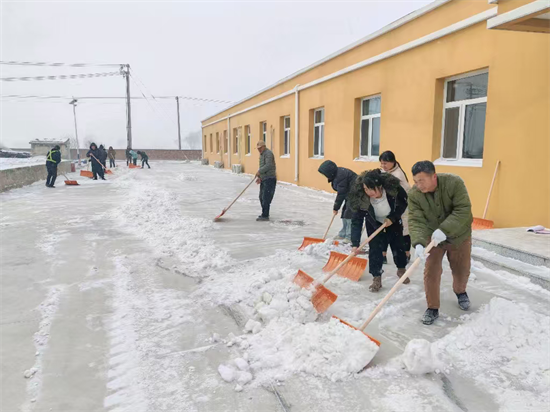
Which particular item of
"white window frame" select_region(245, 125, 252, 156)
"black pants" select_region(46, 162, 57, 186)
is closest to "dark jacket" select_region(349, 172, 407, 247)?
"black pants" select_region(46, 162, 57, 186)

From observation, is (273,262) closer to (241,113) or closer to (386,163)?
(386,163)

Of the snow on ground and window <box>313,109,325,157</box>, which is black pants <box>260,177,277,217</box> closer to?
window <box>313,109,325,157</box>

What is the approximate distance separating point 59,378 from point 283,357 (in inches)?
61.8

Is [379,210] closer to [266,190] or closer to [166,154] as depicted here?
[266,190]

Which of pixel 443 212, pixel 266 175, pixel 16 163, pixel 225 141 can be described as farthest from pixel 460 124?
pixel 225 141

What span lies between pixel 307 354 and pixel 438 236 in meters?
1.37

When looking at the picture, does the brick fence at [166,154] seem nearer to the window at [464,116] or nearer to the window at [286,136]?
the window at [286,136]

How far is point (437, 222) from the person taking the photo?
3.24m

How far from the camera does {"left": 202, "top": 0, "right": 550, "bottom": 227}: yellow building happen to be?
17.9 ft

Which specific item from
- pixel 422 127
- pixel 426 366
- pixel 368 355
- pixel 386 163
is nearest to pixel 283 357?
pixel 368 355

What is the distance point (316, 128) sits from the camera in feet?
44.5

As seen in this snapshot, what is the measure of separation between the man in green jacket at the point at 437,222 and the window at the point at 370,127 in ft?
22.8

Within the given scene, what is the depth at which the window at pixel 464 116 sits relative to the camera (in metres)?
6.73

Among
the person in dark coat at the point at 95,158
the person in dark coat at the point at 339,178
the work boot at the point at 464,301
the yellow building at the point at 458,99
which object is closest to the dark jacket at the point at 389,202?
the work boot at the point at 464,301
